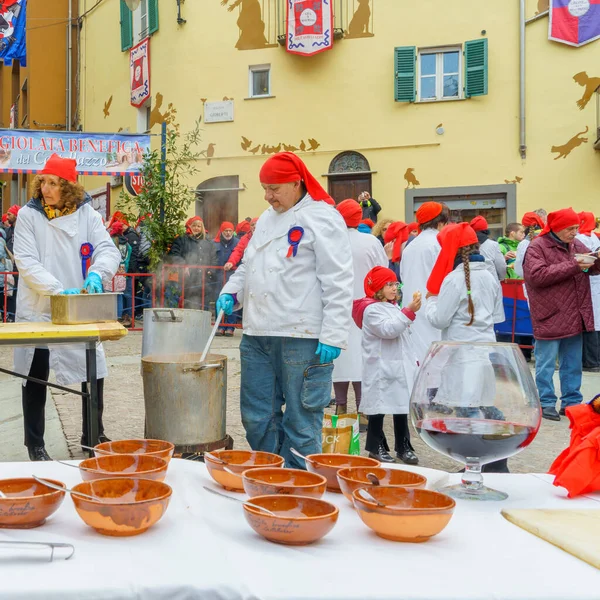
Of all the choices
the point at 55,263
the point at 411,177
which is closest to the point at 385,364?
the point at 55,263

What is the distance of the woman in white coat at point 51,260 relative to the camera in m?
4.52

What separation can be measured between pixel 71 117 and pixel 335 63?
10.0 meters

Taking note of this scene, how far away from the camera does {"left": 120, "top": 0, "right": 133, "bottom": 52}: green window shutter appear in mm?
19094

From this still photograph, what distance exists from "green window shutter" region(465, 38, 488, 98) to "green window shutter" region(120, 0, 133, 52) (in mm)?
8749

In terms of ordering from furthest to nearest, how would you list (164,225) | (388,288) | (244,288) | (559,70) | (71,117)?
(71,117) < (559,70) < (164,225) < (388,288) < (244,288)

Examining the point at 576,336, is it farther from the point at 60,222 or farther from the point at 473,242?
the point at 60,222

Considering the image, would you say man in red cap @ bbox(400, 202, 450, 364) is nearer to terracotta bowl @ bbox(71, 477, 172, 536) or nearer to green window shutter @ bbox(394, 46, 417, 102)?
terracotta bowl @ bbox(71, 477, 172, 536)

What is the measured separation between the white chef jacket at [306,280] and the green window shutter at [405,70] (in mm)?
12998

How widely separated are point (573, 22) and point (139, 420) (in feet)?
42.2

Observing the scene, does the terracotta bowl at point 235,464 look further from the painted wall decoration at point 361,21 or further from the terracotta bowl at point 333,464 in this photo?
the painted wall decoration at point 361,21

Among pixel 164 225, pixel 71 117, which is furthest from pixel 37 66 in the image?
pixel 164 225

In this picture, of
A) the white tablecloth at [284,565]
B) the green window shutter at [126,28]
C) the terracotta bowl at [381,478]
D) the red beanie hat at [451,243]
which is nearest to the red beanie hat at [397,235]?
the red beanie hat at [451,243]

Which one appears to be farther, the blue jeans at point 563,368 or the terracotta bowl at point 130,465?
the blue jeans at point 563,368

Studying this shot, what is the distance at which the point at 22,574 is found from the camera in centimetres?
104
